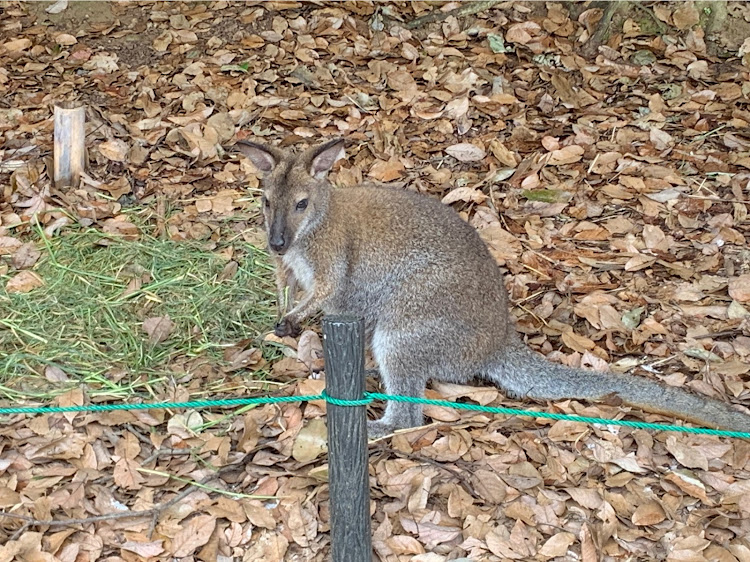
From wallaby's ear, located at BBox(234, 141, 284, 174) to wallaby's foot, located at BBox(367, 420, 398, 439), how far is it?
1365 mm

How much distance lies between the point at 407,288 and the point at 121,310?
5.23ft

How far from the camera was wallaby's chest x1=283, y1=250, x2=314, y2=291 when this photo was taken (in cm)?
421

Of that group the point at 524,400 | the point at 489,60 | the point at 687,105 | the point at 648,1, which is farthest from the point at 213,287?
the point at 648,1

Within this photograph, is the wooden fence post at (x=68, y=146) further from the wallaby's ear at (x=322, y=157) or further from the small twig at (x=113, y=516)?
the small twig at (x=113, y=516)

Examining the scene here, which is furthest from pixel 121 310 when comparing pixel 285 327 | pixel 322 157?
pixel 322 157

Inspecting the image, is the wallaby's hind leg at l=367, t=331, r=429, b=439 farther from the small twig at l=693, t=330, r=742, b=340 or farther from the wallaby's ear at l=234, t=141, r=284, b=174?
the small twig at l=693, t=330, r=742, b=340

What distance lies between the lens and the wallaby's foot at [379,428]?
369cm

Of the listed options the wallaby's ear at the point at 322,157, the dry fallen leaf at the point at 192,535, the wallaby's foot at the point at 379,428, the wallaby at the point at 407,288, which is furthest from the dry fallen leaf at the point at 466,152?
the dry fallen leaf at the point at 192,535

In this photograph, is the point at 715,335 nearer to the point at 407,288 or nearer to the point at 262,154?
the point at 407,288

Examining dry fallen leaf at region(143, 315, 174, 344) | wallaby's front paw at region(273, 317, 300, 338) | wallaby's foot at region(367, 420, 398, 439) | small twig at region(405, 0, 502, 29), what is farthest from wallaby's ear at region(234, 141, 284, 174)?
small twig at region(405, 0, 502, 29)

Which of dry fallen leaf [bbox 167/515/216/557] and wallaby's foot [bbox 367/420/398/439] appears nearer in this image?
dry fallen leaf [bbox 167/515/216/557]

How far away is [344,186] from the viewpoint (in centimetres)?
527

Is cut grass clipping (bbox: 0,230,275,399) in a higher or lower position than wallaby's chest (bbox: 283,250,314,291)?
lower

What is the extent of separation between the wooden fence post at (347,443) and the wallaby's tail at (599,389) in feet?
4.12
